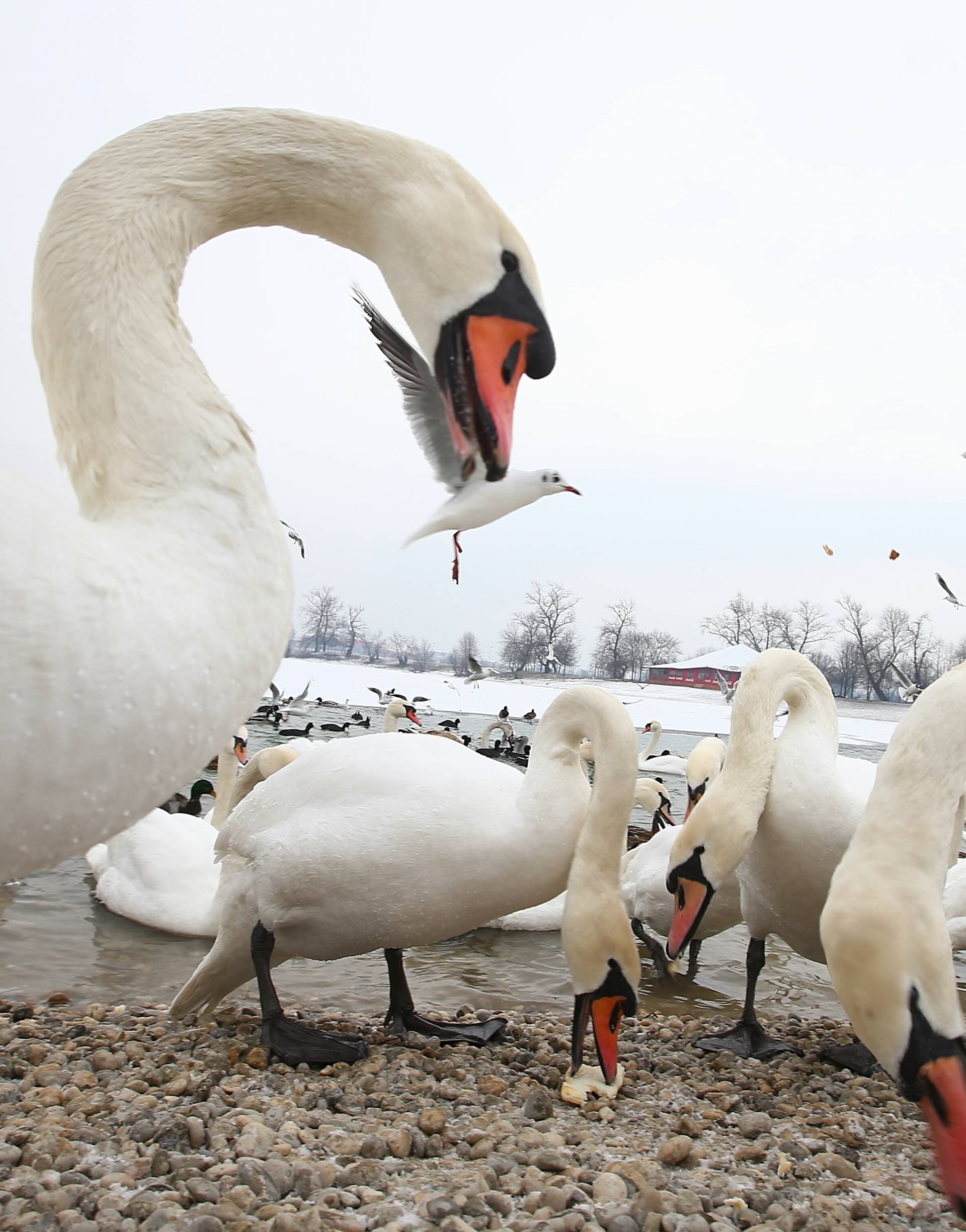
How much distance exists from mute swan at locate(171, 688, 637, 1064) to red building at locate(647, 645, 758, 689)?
58.3 m

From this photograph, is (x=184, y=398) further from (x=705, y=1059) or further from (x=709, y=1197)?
(x=705, y=1059)

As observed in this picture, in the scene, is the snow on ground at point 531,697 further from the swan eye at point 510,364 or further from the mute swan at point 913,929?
the swan eye at point 510,364

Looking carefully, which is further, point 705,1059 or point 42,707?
point 705,1059

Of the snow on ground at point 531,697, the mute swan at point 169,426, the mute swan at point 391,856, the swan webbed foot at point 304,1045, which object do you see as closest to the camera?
the mute swan at point 169,426

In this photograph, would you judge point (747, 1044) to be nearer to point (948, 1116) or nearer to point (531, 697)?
point (948, 1116)

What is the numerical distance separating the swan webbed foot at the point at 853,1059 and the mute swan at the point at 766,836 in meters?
0.19

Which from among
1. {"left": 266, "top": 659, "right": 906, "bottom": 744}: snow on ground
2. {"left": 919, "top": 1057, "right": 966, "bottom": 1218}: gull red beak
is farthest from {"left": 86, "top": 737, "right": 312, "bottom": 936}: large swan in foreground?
{"left": 266, "top": 659, "right": 906, "bottom": 744}: snow on ground

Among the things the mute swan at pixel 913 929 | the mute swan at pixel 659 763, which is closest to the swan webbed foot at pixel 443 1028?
the mute swan at pixel 913 929

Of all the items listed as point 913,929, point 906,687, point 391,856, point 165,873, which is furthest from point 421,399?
point 906,687

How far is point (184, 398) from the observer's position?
1512 mm

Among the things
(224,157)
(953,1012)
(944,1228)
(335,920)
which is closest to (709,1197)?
(944,1228)

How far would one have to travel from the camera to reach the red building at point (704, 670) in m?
63.4

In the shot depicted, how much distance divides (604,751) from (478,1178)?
6.08 feet

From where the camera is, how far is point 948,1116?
2.20m
